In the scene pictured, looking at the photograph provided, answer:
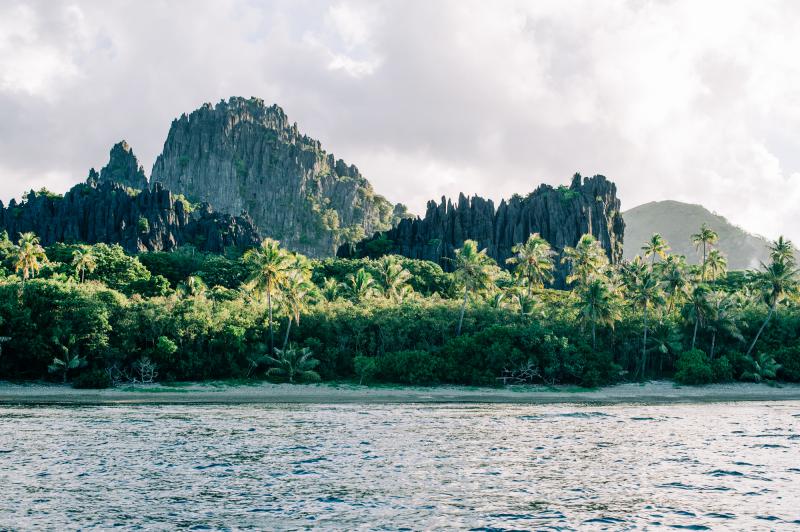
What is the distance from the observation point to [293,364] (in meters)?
56.1

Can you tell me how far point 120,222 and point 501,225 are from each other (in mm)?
76354

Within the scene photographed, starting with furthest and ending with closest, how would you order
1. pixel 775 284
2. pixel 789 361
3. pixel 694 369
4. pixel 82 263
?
pixel 82 263
pixel 775 284
pixel 789 361
pixel 694 369

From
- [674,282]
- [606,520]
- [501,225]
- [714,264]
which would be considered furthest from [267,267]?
[501,225]

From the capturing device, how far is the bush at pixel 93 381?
1960 inches

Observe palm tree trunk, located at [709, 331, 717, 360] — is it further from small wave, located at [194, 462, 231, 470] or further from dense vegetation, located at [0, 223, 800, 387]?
small wave, located at [194, 462, 231, 470]

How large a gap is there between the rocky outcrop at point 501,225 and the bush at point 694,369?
72278 mm

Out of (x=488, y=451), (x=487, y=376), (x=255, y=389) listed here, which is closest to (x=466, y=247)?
(x=487, y=376)

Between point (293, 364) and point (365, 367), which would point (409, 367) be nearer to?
point (365, 367)

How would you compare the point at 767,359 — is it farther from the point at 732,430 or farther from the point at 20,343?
the point at 20,343

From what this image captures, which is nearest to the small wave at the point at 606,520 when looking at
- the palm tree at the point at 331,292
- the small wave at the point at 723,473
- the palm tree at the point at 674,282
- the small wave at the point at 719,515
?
the small wave at the point at 719,515

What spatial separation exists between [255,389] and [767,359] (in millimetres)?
44704

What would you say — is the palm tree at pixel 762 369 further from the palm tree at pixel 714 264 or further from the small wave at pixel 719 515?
the small wave at pixel 719 515

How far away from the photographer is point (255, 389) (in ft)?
173

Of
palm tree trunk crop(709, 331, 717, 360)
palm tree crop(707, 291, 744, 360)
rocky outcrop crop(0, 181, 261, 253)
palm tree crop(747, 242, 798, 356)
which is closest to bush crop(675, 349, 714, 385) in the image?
palm tree trunk crop(709, 331, 717, 360)
